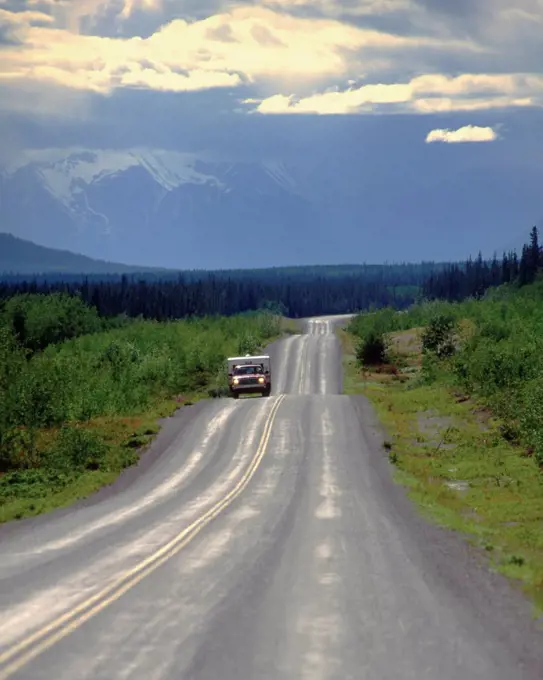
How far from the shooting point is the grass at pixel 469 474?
2301cm

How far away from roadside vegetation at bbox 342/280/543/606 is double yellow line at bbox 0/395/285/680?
22.2ft

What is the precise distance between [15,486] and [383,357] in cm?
6675

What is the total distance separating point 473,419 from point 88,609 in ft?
127

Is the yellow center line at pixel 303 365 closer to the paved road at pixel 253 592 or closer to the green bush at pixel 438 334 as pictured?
the green bush at pixel 438 334

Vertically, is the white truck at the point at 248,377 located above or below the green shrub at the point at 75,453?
above

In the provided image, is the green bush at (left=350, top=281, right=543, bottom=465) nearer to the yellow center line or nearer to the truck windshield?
the yellow center line

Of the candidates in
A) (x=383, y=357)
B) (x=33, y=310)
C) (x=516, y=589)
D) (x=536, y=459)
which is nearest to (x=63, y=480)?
(x=536, y=459)

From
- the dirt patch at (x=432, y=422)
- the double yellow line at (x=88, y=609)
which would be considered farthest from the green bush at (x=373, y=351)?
the double yellow line at (x=88, y=609)

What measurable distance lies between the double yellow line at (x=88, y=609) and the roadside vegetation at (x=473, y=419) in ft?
22.2

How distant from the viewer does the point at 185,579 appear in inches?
742

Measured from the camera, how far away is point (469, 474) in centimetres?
3694

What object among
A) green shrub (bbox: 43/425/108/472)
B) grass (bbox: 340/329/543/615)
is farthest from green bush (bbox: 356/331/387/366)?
green shrub (bbox: 43/425/108/472)

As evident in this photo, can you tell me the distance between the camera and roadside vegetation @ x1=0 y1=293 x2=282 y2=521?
36.3 metres

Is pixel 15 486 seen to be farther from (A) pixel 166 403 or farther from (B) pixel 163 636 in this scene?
(A) pixel 166 403
